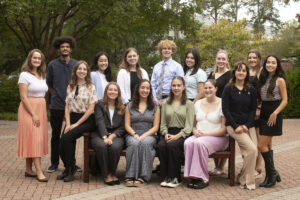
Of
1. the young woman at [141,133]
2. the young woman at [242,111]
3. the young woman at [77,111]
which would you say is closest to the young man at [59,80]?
the young woman at [77,111]

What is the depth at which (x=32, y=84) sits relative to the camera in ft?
22.0

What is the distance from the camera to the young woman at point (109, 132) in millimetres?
6496

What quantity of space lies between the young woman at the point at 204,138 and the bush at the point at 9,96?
13.8 m

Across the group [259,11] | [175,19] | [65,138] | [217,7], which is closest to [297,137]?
[65,138]

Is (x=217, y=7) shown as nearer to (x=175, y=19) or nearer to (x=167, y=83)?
(x=175, y=19)

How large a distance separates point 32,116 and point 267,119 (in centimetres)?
375

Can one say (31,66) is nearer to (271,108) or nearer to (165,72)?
(165,72)

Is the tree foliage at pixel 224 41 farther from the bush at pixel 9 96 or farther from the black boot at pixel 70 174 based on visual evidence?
the black boot at pixel 70 174

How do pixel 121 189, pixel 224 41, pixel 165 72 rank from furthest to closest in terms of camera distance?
pixel 224 41 < pixel 165 72 < pixel 121 189

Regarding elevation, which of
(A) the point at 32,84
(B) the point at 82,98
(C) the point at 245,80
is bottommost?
(B) the point at 82,98

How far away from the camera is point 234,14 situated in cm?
4909

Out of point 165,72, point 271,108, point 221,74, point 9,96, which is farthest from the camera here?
point 9,96

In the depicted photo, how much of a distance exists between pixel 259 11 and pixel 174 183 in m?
49.8

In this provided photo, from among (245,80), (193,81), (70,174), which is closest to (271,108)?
(245,80)
